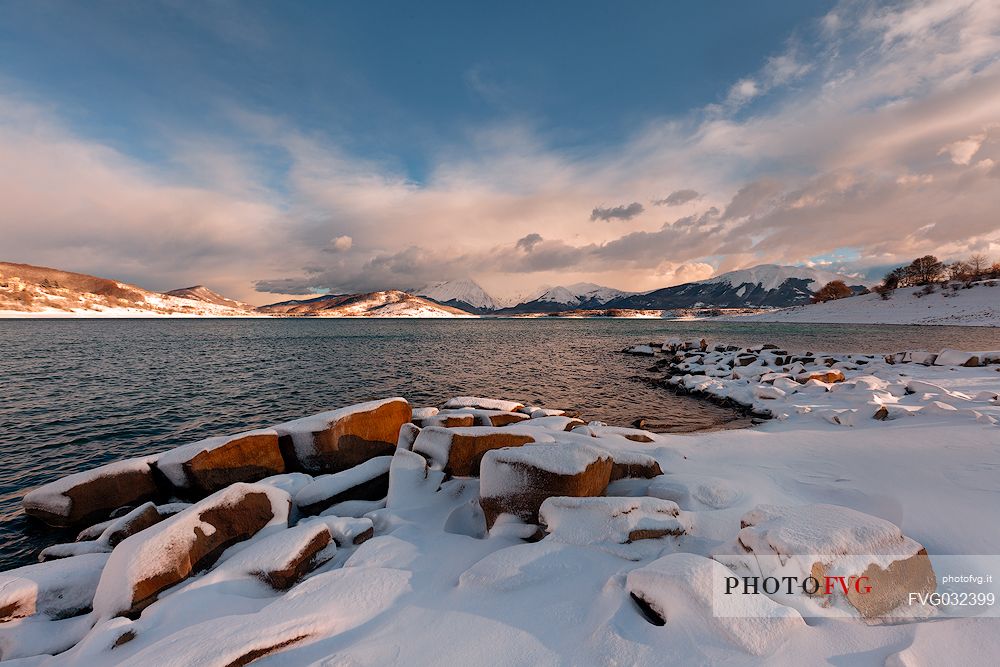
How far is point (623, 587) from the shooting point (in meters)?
4.61

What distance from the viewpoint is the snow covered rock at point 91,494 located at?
911 cm

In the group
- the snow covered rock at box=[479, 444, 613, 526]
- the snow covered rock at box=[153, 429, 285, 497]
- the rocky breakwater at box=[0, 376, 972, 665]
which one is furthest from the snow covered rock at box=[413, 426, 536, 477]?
the snow covered rock at box=[153, 429, 285, 497]

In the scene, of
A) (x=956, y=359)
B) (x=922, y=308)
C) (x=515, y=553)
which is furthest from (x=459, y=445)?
(x=922, y=308)

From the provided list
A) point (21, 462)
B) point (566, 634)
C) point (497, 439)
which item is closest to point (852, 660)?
point (566, 634)

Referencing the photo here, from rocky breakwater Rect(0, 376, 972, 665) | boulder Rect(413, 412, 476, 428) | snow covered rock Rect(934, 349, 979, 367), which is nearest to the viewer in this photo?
rocky breakwater Rect(0, 376, 972, 665)

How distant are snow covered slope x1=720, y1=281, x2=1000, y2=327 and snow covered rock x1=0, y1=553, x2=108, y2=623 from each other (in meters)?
131

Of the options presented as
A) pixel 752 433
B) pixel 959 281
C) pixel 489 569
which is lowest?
pixel 752 433

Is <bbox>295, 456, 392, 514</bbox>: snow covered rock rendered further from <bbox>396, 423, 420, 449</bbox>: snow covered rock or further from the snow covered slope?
the snow covered slope

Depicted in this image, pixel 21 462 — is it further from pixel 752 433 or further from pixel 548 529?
pixel 752 433

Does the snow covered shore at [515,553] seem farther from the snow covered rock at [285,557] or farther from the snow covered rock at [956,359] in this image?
the snow covered rock at [956,359]

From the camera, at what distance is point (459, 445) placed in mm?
9148

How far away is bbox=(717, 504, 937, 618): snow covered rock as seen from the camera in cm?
438

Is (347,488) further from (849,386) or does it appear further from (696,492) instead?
(849,386)

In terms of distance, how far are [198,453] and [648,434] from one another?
41.5ft
